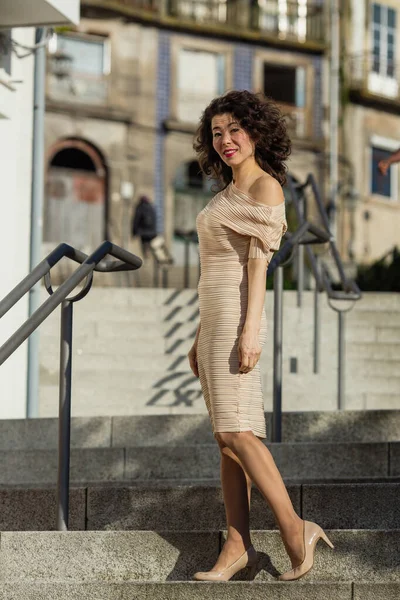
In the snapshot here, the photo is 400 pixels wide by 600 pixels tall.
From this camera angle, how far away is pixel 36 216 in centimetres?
916

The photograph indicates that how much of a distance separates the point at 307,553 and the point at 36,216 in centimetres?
521

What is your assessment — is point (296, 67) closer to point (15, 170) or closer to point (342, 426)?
point (15, 170)

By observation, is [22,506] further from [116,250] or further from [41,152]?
[41,152]

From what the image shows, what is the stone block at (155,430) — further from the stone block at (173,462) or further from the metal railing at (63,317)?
the metal railing at (63,317)

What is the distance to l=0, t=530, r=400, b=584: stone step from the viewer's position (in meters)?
Result: 4.62

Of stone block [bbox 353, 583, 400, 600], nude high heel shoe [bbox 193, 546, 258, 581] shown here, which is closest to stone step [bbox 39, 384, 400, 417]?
nude high heel shoe [bbox 193, 546, 258, 581]

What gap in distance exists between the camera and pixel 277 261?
6684 millimetres

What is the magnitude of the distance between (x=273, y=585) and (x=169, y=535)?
54 cm

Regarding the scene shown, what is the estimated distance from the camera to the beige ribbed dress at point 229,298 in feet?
14.4

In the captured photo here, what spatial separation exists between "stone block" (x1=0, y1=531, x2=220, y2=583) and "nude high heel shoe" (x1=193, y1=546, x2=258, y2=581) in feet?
0.63

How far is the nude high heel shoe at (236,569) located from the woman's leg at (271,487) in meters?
0.16

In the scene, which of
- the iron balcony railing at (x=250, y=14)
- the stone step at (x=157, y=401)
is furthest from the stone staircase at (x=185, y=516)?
the iron balcony railing at (x=250, y=14)

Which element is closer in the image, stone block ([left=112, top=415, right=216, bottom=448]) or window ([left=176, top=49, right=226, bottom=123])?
stone block ([left=112, top=415, right=216, bottom=448])

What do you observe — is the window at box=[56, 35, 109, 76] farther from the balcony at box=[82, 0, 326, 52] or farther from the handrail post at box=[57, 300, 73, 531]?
the handrail post at box=[57, 300, 73, 531]
